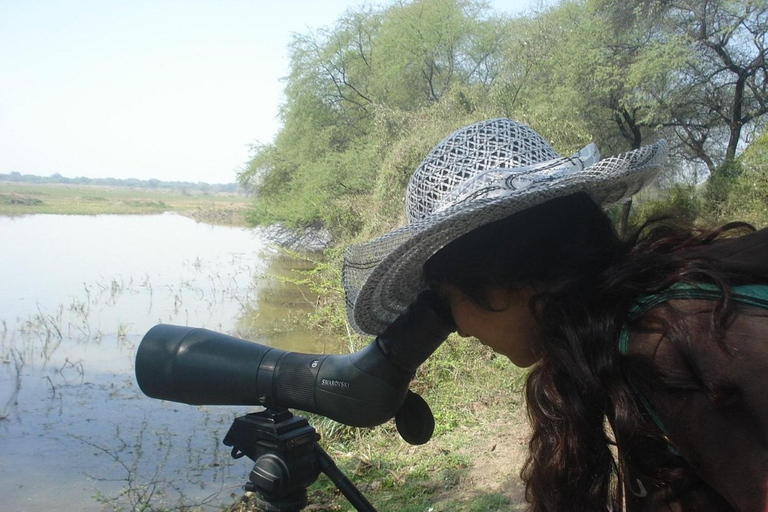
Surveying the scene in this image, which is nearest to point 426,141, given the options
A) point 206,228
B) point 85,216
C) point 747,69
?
point 747,69

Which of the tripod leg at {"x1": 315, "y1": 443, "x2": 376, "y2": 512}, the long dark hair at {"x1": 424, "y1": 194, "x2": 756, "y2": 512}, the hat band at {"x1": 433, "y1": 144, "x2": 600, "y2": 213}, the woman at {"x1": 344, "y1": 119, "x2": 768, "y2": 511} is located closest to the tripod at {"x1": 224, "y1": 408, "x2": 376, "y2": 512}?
the tripod leg at {"x1": 315, "y1": 443, "x2": 376, "y2": 512}

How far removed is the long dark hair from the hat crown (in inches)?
3.2

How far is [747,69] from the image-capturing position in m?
11.4

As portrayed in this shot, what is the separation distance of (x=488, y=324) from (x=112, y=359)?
19.9 ft

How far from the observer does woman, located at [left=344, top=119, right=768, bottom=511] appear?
0.73m

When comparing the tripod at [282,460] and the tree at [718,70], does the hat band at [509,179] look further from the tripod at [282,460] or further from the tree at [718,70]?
the tree at [718,70]

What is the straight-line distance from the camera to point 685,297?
0.80 metres

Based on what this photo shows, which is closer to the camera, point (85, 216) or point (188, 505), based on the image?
point (188, 505)

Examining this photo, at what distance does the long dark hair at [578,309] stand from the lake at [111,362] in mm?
2985

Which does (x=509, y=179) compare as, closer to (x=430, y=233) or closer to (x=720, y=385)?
(x=430, y=233)

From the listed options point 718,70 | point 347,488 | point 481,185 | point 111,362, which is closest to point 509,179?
point 481,185

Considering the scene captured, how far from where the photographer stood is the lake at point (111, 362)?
12.7 feet

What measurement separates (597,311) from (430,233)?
0.81 feet

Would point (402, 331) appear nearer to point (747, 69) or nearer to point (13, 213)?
point (747, 69)
